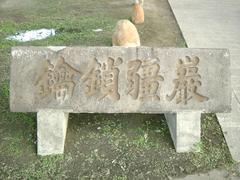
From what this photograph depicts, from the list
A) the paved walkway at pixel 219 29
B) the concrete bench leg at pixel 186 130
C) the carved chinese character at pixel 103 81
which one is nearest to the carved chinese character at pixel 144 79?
the carved chinese character at pixel 103 81

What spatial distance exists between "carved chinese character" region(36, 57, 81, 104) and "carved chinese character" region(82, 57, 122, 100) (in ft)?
0.44

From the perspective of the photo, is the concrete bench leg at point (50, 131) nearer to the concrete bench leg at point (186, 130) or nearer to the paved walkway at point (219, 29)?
the concrete bench leg at point (186, 130)

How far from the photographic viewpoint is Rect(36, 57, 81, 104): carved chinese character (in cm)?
388

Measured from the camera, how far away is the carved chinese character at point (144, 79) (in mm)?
Answer: 3908

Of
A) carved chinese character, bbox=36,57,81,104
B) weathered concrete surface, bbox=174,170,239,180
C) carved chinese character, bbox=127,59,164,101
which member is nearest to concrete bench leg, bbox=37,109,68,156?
carved chinese character, bbox=36,57,81,104

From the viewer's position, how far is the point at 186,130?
407 cm

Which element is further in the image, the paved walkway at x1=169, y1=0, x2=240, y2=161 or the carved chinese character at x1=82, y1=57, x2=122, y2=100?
the paved walkway at x1=169, y1=0, x2=240, y2=161

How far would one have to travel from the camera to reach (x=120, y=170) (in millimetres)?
3869

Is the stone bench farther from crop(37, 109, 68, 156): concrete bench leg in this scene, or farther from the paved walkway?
the paved walkway

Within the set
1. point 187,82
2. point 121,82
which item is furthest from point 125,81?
point 187,82

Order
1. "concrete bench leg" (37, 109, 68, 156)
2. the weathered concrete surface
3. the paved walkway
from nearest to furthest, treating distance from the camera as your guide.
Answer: the weathered concrete surface
"concrete bench leg" (37, 109, 68, 156)
the paved walkway

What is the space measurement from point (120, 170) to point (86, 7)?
532 cm

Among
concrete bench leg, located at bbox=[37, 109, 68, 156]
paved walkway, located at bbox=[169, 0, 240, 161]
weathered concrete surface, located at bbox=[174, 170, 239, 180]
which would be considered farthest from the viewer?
paved walkway, located at bbox=[169, 0, 240, 161]

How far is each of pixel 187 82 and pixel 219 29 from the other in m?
3.96
